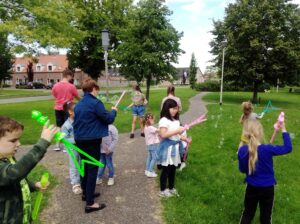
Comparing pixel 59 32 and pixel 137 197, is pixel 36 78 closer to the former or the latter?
pixel 59 32

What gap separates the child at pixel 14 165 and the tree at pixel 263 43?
23806 mm

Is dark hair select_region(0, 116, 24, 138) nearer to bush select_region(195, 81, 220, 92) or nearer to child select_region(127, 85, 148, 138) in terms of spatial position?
child select_region(127, 85, 148, 138)

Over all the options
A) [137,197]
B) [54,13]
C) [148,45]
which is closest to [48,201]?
[137,197]

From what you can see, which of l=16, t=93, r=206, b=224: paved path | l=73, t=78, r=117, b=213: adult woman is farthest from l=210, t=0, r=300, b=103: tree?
l=73, t=78, r=117, b=213: adult woman

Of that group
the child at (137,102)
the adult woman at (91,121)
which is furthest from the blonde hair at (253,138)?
the child at (137,102)

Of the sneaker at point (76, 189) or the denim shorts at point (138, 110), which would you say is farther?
the denim shorts at point (138, 110)

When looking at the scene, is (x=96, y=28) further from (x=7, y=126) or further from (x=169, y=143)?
(x=7, y=126)

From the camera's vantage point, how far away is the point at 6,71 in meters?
53.2

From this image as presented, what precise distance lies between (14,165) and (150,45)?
16707mm

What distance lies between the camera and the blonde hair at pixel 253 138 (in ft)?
12.3

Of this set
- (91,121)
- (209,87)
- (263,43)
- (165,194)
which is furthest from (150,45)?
(209,87)

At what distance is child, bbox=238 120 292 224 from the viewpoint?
3754 mm

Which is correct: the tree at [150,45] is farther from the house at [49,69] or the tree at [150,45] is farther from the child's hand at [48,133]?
the house at [49,69]

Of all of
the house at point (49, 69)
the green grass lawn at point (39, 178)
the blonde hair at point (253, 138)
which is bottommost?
the green grass lawn at point (39, 178)
